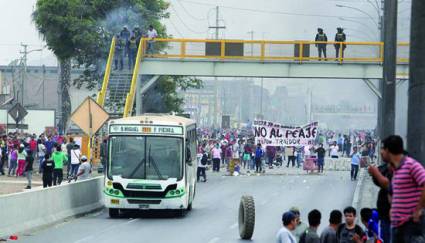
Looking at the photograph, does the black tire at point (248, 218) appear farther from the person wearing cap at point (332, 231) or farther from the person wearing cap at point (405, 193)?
the person wearing cap at point (405, 193)

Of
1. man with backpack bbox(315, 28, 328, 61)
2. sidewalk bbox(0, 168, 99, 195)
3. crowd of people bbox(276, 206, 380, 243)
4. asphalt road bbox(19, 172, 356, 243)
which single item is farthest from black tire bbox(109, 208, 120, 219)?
man with backpack bbox(315, 28, 328, 61)

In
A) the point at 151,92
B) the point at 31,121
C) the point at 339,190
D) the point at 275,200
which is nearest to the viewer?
the point at 275,200

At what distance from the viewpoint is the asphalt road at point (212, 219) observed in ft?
78.4

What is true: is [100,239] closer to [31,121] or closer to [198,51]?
[198,51]

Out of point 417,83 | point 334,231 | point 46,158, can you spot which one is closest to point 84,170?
point 46,158

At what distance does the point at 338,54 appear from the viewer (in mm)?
49281

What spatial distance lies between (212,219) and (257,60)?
20.3m

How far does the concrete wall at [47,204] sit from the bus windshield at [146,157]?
143cm

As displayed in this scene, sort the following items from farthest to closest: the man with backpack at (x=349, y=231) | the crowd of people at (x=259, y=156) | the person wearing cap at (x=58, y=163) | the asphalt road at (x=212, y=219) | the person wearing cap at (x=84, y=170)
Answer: the crowd of people at (x=259, y=156)
the person wearing cap at (x=58, y=163)
the person wearing cap at (x=84, y=170)
the asphalt road at (x=212, y=219)
the man with backpack at (x=349, y=231)

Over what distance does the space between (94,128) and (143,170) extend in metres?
4.83

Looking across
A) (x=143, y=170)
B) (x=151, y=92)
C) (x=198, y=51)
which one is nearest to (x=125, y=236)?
(x=143, y=170)

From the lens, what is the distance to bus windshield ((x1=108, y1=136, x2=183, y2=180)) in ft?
95.1

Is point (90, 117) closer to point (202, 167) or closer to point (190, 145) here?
point (190, 145)

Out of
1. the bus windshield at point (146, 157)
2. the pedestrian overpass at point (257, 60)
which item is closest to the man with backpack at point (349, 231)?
the bus windshield at point (146, 157)
